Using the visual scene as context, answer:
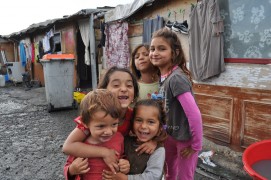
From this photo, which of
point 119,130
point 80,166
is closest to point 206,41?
point 119,130

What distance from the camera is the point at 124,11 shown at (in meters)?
6.52

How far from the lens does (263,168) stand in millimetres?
1914

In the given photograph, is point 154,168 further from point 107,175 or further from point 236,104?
point 236,104

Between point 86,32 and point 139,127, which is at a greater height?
point 86,32

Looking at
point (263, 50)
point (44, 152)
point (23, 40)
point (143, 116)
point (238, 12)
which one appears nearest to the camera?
point (143, 116)

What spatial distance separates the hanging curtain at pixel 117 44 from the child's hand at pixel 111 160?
5479mm

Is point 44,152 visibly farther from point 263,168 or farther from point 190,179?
point 263,168

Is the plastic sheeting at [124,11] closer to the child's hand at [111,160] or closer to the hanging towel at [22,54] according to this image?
the child's hand at [111,160]

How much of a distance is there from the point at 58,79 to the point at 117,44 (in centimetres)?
203

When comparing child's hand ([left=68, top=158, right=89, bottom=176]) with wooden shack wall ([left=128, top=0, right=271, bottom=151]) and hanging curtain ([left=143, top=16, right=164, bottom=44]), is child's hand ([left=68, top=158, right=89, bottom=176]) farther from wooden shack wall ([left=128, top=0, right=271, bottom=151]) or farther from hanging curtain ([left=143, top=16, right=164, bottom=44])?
hanging curtain ([left=143, top=16, right=164, bottom=44])

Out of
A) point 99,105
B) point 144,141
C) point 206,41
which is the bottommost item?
point 144,141

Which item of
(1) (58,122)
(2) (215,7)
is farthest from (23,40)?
(2) (215,7)

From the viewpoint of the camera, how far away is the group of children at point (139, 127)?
1369mm

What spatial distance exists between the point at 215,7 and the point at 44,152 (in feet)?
12.4
